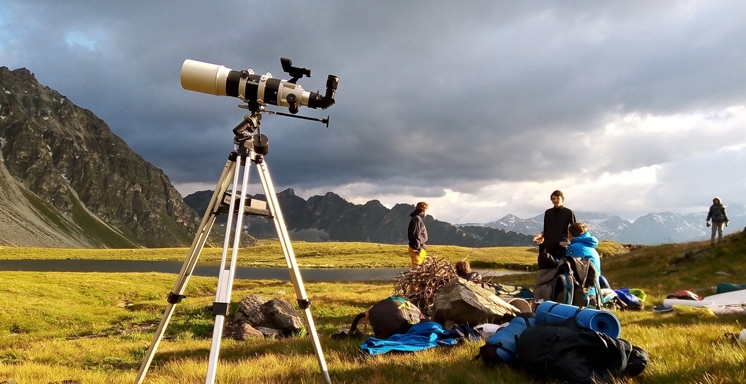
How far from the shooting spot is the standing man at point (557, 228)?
11391 millimetres

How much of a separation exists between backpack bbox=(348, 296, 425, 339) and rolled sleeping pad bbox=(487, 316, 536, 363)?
2.72m

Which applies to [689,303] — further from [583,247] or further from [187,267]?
[187,267]

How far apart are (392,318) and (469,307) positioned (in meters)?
1.59

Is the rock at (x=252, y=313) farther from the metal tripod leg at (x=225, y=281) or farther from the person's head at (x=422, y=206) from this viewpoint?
the metal tripod leg at (x=225, y=281)

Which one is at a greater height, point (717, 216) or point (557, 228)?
point (717, 216)

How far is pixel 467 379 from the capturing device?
4871mm

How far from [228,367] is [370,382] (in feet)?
7.00

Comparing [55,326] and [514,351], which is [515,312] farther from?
[55,326]

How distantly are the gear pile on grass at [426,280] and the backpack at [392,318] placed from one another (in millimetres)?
3217

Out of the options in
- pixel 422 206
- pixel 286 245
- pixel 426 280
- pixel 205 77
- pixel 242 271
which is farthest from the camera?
pixel 242 271

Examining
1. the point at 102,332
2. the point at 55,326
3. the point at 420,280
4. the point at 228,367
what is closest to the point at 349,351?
the point at 228,367

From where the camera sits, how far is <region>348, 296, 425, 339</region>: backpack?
8.16 m

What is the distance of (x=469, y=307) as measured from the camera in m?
8.49

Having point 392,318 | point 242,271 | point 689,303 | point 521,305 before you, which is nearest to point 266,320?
point 392,318
